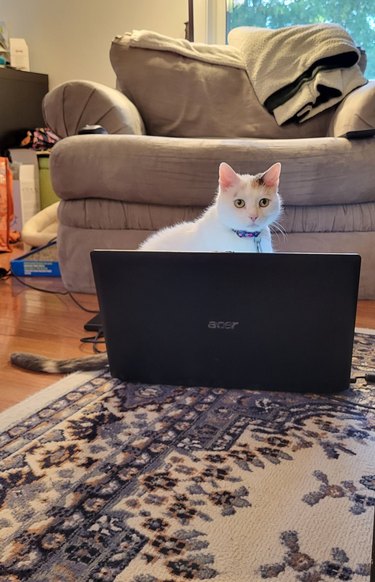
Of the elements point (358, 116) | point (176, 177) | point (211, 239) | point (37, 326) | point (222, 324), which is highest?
point (358, 116)

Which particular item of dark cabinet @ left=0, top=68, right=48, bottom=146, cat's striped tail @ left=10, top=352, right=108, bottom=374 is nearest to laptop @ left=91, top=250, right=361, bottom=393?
cat's striped tail @ left=10, top=352, right=108, bottom=374

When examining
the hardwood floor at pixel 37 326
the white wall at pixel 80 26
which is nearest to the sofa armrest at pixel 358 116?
the hardwood floor at pixel 37 326

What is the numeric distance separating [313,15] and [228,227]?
2301mm

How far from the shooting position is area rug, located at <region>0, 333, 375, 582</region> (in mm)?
607

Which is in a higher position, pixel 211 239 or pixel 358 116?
pixel 358 116

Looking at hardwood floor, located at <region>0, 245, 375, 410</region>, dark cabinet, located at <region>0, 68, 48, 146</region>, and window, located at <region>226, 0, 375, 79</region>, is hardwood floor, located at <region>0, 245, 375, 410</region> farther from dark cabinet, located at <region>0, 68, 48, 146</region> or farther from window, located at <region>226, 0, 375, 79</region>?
window, located at <region>226, 0, 375, 79</region>

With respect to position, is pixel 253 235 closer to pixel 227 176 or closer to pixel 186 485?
pixel 227 176

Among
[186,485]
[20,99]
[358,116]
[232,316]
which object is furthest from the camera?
[20,99]

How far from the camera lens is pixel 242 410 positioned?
38.6 inches

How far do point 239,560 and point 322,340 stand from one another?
1.53 ft

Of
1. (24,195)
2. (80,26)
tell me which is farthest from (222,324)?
(80,26)

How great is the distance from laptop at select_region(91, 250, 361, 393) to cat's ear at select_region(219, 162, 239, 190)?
231 millimetres

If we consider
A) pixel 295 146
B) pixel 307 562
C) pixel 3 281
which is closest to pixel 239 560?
pixel 307 562

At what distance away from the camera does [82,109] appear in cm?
191
